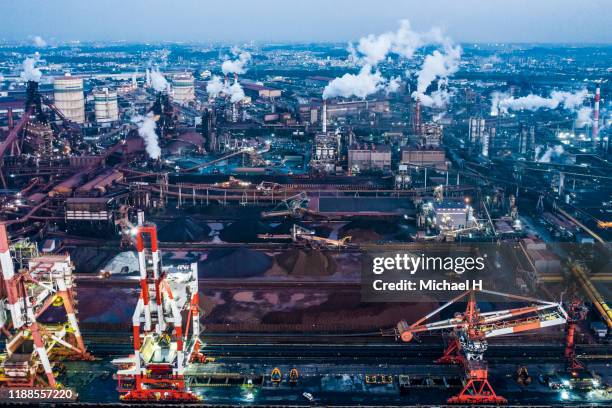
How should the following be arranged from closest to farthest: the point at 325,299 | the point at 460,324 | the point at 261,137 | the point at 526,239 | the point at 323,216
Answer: the point at 460,324, the point at 325,299, the point at 526,239, the point at 323,216, the point at 261,137

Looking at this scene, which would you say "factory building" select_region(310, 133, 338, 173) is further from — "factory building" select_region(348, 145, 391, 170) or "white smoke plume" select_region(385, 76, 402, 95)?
"white smoke plume" select_region(385, 76, 402, 95)

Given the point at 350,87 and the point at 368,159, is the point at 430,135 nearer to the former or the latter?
the point at 368,159

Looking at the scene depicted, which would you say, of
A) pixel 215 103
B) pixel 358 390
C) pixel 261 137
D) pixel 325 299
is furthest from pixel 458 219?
pixel 215 103

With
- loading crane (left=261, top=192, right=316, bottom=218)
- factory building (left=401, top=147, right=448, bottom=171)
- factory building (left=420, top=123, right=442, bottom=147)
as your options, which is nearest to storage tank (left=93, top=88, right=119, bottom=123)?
factory building (left=420, top=123, right=442, bottom=147)

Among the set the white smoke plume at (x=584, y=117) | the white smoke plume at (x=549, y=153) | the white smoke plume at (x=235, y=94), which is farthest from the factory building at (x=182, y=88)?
the white smoke plume at (x=584, y=117)

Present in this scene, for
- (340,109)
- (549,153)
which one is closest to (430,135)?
(549,153)

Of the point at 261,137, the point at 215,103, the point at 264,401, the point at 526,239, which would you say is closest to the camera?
the point at 264,401

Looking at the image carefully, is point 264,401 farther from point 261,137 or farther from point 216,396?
point 261,137
